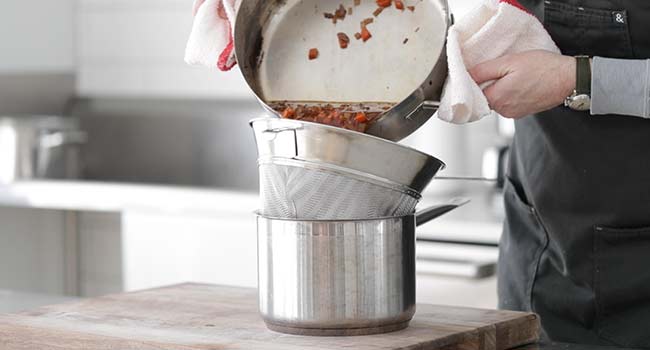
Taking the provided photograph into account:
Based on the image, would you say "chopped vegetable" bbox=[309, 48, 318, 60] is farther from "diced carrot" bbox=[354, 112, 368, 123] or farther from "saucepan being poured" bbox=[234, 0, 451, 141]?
"diced carrot" bbox=[354, 112, 368, 123]

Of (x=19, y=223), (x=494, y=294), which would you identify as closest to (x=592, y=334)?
(x=494, y=294)

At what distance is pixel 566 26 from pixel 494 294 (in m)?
1.25

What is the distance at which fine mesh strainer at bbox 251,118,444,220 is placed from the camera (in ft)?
4.36

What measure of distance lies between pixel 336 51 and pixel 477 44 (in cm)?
18

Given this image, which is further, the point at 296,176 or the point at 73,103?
the point at 73,103

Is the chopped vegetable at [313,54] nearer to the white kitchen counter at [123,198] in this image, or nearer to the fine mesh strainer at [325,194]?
the fine mesh strainer at [325,194]

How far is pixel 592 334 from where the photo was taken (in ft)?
5.81

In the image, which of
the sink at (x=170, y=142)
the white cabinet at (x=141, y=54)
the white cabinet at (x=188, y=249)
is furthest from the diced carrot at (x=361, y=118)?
the sink at (x=170, y=142)

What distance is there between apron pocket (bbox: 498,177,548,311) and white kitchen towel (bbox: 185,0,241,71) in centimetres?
54

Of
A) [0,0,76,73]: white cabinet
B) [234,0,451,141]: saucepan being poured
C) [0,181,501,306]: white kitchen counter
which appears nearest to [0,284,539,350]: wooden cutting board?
[234,0,451,141]: saucepan being poured

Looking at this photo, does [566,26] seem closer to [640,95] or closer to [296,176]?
[640,95]

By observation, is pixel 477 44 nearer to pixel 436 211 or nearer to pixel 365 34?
pixel 365 34

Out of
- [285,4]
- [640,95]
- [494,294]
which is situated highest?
[285,4]

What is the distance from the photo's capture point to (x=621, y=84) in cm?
157
